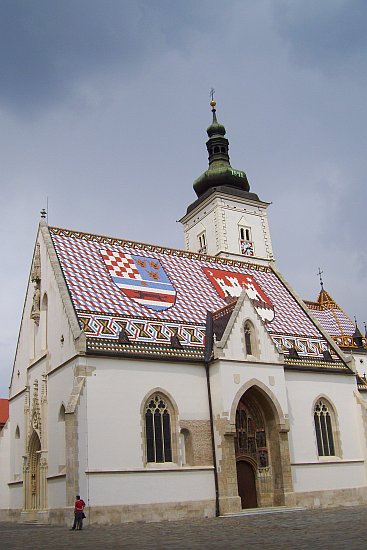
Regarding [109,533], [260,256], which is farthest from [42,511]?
[260,256]

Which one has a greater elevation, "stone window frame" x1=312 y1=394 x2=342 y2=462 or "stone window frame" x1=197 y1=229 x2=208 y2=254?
"stone window frame" x1=197 y1=229 x2=208 y2=254

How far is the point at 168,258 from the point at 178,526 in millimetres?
15272

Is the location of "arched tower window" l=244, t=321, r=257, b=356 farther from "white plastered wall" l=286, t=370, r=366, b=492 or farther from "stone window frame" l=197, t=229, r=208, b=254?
"stone window frame" l=197, t=229, r=208, b=254

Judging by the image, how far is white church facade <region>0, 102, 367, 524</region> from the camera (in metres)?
22.2

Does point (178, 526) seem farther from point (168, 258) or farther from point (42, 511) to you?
point (168, 258)

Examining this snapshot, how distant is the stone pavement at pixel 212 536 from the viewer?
12.5 m

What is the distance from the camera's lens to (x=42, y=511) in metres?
23.9

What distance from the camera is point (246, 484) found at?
84.3ft

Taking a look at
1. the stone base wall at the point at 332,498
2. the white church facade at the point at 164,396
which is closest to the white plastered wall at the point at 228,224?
the white church facade at the point at 164,396

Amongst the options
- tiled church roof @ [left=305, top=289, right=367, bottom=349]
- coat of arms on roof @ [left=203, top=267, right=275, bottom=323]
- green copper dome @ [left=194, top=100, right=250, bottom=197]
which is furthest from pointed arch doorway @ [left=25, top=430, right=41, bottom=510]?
green copper dome @ [left=194, top=100, right=250, bottom=197]

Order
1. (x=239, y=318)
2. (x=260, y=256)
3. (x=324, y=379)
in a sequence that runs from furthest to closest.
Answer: (x=260, y=256) → (x=324, y=379) → (x=239, y=318)

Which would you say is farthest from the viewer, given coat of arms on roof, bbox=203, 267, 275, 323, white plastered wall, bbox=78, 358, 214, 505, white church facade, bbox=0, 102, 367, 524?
coat of arms on roof, bbox=203, 267, 275, 323

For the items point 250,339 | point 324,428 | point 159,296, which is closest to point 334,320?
point 324,428

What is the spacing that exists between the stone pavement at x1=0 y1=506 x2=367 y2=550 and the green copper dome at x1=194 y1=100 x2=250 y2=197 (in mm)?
35025
